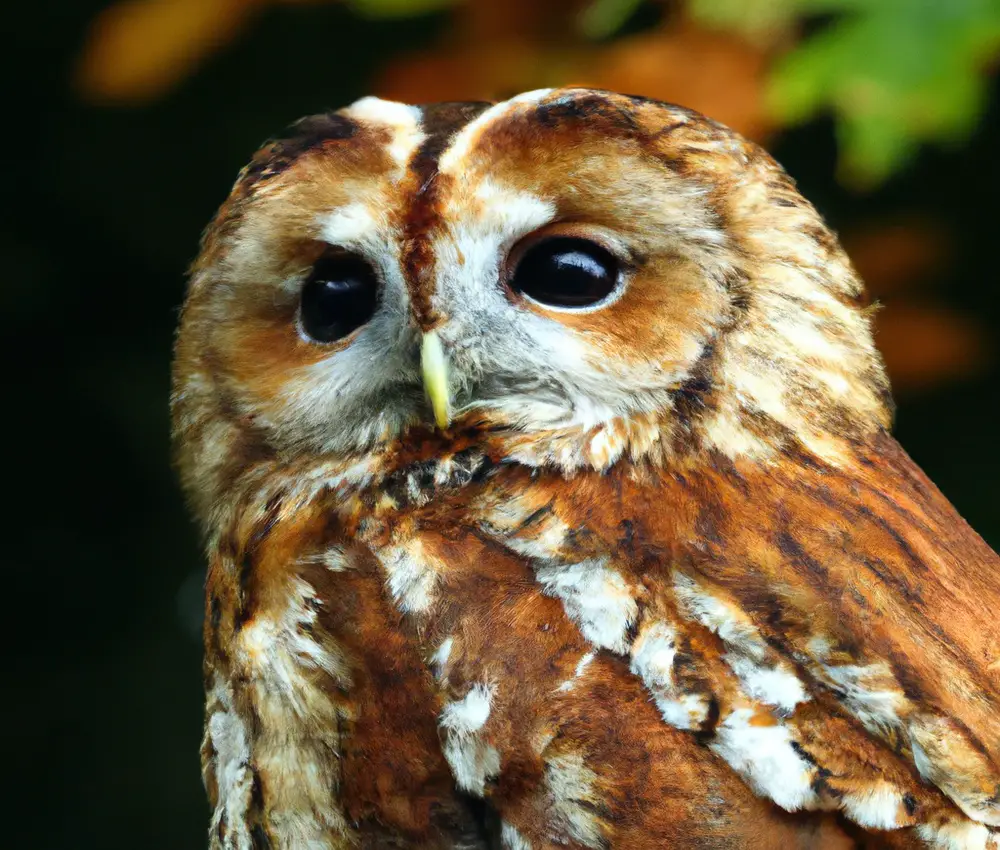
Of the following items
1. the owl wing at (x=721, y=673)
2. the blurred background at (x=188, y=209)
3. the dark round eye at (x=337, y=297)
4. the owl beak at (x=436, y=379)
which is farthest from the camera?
the blurred background at (x=188, y=209)

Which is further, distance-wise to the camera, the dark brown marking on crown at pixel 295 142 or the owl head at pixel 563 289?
the dark brown marking on crown at pixel 295 142

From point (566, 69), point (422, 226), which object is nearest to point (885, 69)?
point (566, 69)

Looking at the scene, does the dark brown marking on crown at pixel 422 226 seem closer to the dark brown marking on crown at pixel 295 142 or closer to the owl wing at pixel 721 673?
the dark brown marking on crown at pixel 295 142

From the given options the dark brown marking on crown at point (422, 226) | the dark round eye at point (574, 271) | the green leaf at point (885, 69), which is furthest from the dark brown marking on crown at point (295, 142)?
the green leaf at point (885, 69)

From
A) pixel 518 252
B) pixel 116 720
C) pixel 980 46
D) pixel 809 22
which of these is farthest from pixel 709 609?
pixel 116 720

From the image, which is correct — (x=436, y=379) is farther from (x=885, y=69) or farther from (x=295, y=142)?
(x=885, y=69)

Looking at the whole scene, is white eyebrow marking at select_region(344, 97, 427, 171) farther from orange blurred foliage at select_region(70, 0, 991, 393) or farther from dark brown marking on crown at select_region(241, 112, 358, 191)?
orange blurred foliage at select_region(70, 0, 991, 393)

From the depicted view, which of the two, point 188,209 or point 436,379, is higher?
point 436,379
